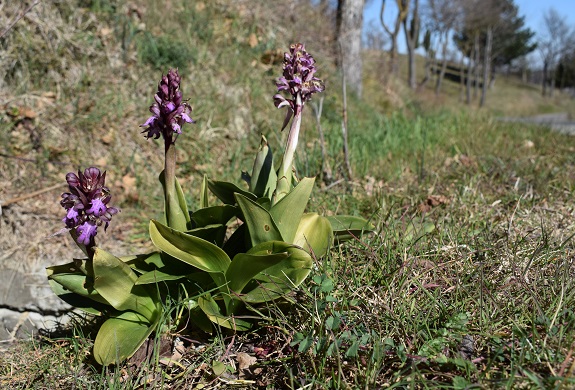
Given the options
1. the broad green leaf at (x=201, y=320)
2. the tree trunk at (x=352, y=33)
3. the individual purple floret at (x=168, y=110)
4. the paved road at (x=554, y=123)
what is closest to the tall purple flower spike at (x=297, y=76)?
the individual purple floret at (x=168, y=110)

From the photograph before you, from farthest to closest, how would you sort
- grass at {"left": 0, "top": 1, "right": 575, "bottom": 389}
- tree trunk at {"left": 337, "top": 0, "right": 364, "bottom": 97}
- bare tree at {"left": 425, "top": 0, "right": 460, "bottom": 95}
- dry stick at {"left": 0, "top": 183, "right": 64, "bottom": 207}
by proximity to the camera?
bare tree at {"left": 425, "top": 0, "right": 460, "bottom": 95} < tree trunk at {"left": 337, "top": 0, "right": 364, "bottom": 97} < dry stick at {"left": 0, "top": 183, "right": 64, "bottom": 207} < grass at {"left": 0, "top": 1, "right": 575, "bottom": 389}

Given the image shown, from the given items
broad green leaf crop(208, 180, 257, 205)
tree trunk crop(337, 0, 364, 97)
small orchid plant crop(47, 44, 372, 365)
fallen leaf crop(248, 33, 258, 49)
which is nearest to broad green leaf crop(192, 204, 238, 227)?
small orchid plant crop(47, 44, 372, 365)

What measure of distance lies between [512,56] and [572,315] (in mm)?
56160

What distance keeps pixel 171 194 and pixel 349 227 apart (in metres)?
0.81

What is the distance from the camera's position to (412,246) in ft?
7.14

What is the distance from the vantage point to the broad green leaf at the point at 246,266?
1764mm

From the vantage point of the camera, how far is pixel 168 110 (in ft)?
5.90

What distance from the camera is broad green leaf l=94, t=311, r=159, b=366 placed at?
5.98 ft

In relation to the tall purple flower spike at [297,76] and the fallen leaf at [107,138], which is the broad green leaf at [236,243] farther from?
the fallen leaf at [107,138]

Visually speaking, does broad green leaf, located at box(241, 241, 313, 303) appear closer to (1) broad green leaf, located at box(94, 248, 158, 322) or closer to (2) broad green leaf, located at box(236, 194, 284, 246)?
(2) broad green leaf, located at box(236, 194, 284, 246)

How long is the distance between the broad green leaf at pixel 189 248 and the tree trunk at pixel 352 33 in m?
6.78

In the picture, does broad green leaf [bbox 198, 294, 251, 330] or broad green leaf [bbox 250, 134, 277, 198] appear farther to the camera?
broad green leaf [bbox 250, 134, 277, 198]

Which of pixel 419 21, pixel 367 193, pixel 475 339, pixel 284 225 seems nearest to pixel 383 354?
pixel 475 339

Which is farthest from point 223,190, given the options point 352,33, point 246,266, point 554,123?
point 352,33
